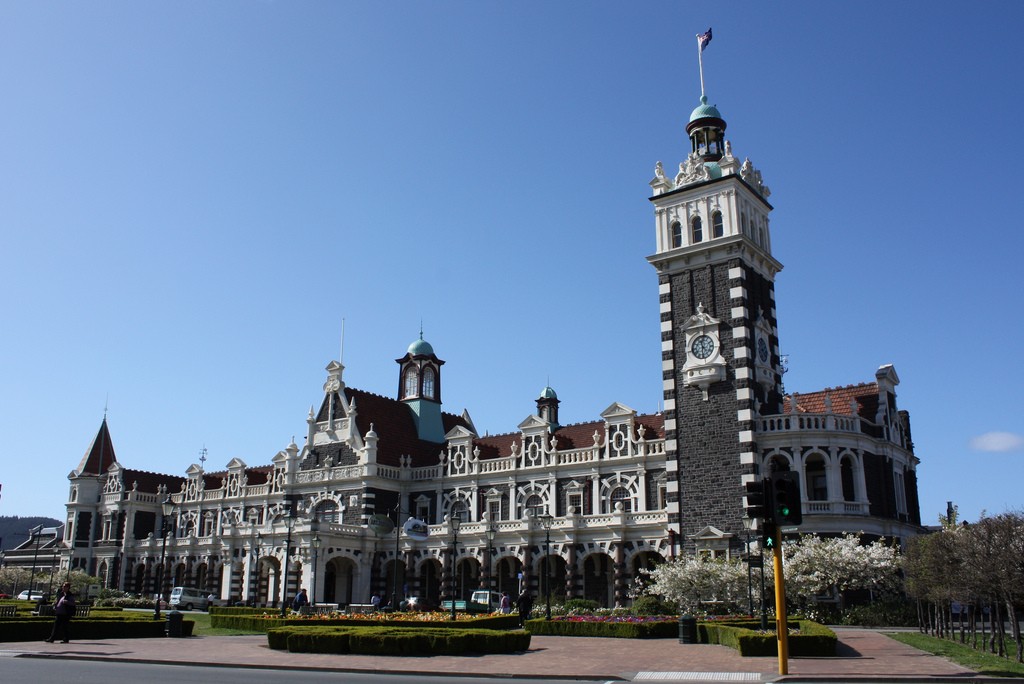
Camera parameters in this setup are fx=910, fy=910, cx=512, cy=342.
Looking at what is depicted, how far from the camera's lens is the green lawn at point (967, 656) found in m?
20.3

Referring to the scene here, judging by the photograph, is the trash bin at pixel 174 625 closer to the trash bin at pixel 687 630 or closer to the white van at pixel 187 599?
the trash bin at pixel 687 630

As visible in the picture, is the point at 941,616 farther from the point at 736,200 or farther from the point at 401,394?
the point at 401,394

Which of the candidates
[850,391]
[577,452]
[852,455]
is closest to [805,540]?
[852,455]

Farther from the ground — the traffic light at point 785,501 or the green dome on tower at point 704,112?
the green dome on tower at point 704,112

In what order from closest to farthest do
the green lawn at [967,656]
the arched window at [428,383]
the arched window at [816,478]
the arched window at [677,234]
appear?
the green lawn at [967,656] < the arched window at [816,478] < the arched window at [677,234] < the arched window at [428,383]

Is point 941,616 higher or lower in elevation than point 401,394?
lower

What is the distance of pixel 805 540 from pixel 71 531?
68315mm

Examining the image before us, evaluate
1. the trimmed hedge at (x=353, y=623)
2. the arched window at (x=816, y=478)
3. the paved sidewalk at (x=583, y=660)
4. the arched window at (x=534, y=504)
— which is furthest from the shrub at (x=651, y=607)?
the arched window at (x=534, y=504)

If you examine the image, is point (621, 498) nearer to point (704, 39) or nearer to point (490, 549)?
point (490, 549)

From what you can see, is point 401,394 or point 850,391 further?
point 401,394

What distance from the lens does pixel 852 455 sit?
4728 cm

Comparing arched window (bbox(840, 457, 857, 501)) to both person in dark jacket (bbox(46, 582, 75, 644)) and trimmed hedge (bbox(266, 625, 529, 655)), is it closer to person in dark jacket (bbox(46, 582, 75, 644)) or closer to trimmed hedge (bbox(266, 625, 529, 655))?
trimmed hedge (bbox(266, 625, 529, 655))

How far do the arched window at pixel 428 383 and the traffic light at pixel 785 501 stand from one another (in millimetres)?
55102

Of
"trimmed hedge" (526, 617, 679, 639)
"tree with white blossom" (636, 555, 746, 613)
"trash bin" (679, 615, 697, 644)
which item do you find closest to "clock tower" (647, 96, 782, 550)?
"tree with white blossom" (636, 555, 746, 613)
